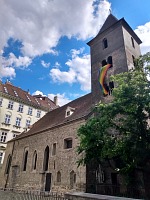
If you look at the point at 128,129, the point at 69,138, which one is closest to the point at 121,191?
the point at 128,129

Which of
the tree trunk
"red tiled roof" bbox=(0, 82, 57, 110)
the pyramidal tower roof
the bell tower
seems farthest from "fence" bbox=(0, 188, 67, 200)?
"red tiled roof" bbox=(0, 82, 57, 110)

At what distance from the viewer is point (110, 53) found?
2106cm

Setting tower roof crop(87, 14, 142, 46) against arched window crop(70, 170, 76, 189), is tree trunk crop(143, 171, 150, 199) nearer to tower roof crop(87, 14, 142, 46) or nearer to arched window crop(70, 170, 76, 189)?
arched window crop(70, 170, 76, 189)

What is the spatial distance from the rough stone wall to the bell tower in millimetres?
5312

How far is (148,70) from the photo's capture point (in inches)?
482

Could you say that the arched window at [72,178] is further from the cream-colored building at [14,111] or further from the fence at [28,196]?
the cream-colored building at [14,111]

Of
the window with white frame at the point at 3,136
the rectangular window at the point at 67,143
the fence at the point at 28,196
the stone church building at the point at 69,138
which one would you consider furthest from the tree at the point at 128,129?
the window with white frame at the point at 3,136

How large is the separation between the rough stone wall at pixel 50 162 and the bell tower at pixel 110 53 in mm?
5312

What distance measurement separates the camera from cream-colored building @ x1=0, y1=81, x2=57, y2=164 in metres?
30.7

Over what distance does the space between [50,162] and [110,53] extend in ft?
48.7

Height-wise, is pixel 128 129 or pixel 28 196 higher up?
pixel 128 129

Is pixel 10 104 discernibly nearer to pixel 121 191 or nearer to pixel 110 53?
pixel 110 53

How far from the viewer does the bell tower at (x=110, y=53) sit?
19261 millimetres

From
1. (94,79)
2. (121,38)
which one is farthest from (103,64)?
(121,38)
